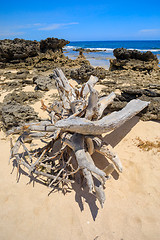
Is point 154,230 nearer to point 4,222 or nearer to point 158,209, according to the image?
point 158,209

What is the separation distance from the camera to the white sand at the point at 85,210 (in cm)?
211

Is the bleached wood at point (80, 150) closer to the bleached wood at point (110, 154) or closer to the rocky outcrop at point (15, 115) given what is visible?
the bleached wood at point (110, 154)

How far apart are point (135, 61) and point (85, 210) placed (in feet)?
40.4

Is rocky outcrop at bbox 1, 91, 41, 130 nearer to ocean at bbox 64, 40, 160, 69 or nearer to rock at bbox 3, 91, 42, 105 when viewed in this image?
rock at bbox 3, 91, 42, 105

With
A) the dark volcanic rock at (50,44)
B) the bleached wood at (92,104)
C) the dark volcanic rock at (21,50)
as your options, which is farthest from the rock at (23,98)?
the dark volcanic rock at (50,44)

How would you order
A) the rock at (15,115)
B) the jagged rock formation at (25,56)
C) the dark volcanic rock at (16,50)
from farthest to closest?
1. the dark volcanic rock at (16,50)
2. the jagged rock formation at (25,56)
3. the rock at (15,115)

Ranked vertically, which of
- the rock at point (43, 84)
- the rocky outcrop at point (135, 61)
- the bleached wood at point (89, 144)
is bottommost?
the bleached wood at point (89, 144)

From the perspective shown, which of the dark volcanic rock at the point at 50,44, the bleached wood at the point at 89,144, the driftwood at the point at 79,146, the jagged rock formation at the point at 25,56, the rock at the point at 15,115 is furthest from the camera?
the dark volcanic rock at the point at 50,44

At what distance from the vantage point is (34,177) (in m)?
2.88

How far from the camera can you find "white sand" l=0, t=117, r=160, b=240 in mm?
2107

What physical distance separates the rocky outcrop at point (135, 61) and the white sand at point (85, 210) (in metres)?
9.93

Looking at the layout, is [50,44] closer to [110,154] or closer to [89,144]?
[89,144]

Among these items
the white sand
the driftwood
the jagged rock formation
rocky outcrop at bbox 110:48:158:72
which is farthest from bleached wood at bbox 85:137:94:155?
the jagged rock formation

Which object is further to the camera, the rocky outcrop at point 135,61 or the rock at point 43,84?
the rocky outcrop at point 135,61
